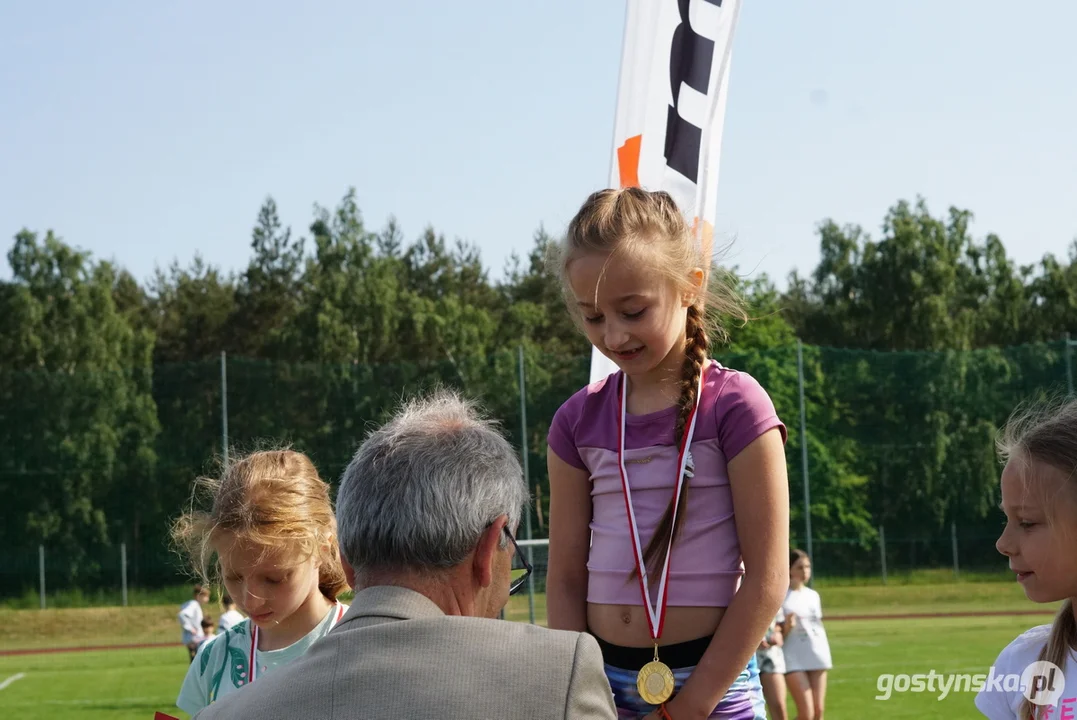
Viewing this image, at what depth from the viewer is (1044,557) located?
3.02 meters

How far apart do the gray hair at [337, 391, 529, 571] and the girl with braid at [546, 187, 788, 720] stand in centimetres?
69

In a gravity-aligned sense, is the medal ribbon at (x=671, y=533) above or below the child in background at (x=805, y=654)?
above

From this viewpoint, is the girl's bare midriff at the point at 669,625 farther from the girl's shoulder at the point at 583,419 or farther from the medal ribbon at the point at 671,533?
the girl's shoulder at the point at 583,419

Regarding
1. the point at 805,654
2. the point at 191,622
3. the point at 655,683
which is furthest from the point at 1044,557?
the point at 191,622

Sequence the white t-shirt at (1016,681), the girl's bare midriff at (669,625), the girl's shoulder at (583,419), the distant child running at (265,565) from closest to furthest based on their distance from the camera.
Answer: the girl's bare midriff at (669,625) < the white t-shirt at (1016,681) < the girl's shoulder at (583,419) < the distant child running at (265,565)

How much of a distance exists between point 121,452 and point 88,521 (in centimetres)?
160

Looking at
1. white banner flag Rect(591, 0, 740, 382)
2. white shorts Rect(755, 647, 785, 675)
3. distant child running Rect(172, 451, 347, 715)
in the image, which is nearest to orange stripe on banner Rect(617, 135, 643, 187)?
white banner flag Rect(591, 0, 740, 382)

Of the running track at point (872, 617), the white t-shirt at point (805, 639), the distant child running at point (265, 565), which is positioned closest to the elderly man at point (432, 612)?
the distant child running at point (265, 565)

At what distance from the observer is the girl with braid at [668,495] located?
2.80 meters

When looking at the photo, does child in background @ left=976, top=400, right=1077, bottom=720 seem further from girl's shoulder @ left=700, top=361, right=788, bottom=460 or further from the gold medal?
the gold medal

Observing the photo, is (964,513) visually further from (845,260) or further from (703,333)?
(845,260)

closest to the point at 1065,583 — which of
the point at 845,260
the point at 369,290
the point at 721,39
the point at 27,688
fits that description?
the point at 721,39

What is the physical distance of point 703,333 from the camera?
3.08 meters

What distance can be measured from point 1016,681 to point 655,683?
0.96 m
